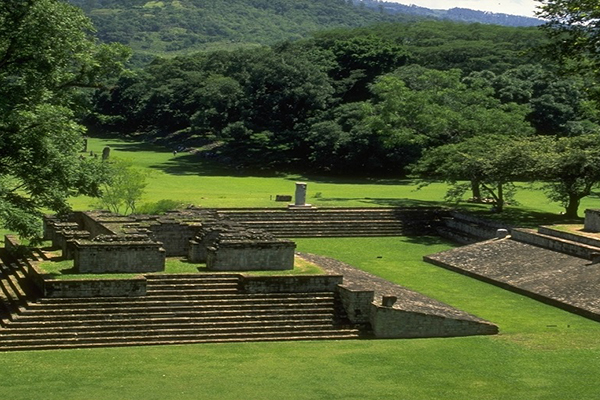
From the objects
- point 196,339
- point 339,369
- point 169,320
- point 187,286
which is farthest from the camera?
point 187,286

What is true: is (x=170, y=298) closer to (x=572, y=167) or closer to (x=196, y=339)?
(x=196, y=339)

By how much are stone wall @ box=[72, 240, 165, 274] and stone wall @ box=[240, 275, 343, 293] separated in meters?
2.24

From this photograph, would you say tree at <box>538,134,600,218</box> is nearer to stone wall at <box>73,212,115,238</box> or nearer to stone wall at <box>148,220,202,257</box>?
stone wall at <box>148,220,202,257</box>

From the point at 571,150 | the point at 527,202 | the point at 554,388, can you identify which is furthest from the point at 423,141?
the point at 554,388

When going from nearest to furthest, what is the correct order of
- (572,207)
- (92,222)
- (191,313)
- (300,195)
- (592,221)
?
(191,313), (92,222), (592,221), (572,207), (300,195)

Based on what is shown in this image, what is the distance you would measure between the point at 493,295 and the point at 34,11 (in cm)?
1439

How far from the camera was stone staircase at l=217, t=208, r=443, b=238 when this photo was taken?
39.0m

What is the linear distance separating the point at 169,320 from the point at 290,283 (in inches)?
125

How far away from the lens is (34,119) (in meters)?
22.8

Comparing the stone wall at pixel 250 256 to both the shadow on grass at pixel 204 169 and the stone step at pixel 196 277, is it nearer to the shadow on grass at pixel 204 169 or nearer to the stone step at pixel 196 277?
the stone step at pixel 196 277

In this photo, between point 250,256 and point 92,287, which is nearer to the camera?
point 92,287

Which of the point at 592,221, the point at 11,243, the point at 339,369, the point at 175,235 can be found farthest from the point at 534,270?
the point at 11,243

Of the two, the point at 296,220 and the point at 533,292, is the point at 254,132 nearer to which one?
the point at 296,220

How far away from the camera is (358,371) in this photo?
2088 centimetres
